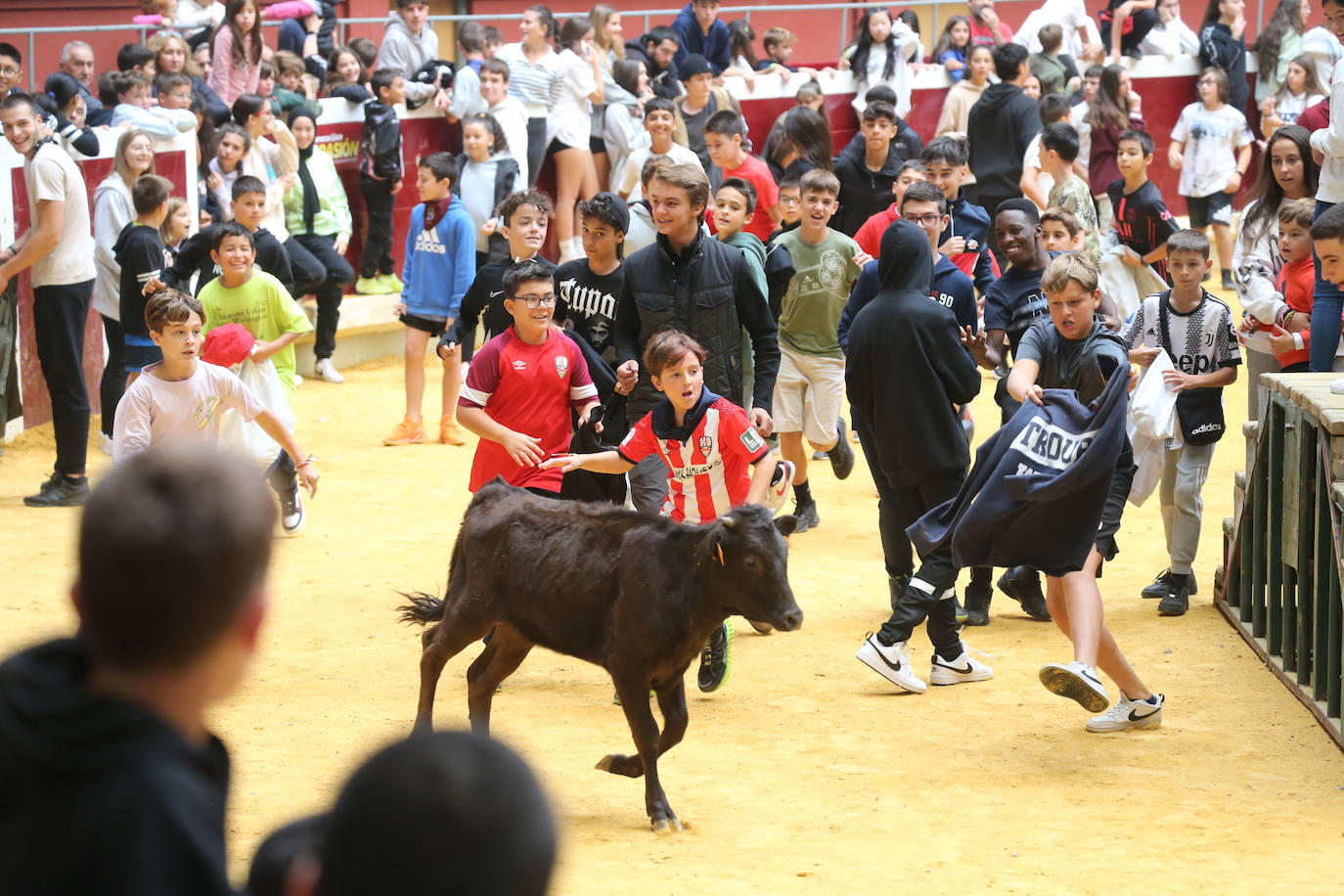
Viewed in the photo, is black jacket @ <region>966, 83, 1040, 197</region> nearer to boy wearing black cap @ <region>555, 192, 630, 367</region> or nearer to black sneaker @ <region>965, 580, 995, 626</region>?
black sneaker @ <region>965, 580, 995, 626</region>

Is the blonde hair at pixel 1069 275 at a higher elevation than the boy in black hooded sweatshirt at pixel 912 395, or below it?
higher

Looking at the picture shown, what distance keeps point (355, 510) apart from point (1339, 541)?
649cm

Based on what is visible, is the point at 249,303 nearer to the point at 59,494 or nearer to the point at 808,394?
the point at 59,494

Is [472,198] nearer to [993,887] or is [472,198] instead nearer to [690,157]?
[690,157]

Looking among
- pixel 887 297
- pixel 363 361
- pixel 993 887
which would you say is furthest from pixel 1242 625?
pixel 363 361

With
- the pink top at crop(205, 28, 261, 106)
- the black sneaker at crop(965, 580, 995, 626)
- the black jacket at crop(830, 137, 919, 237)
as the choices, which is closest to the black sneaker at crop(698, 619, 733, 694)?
the black sneaker at crop(965, 580, 995, 626)

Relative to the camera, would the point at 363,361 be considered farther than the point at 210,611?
Yes

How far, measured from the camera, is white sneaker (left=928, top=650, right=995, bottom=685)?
7664 mm

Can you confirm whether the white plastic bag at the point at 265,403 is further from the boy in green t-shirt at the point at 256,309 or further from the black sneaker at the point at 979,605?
the black sneaker at the point at 979,605

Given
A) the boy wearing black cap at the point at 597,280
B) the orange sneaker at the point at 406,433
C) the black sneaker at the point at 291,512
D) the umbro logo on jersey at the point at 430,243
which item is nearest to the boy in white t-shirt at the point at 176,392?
the boy wearing black cap at the point at 597,280

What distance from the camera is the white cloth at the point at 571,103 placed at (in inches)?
659

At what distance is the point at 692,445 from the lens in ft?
22.8

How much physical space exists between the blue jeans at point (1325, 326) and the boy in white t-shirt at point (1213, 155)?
1095 centimetres

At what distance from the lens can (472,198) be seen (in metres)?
14.9
